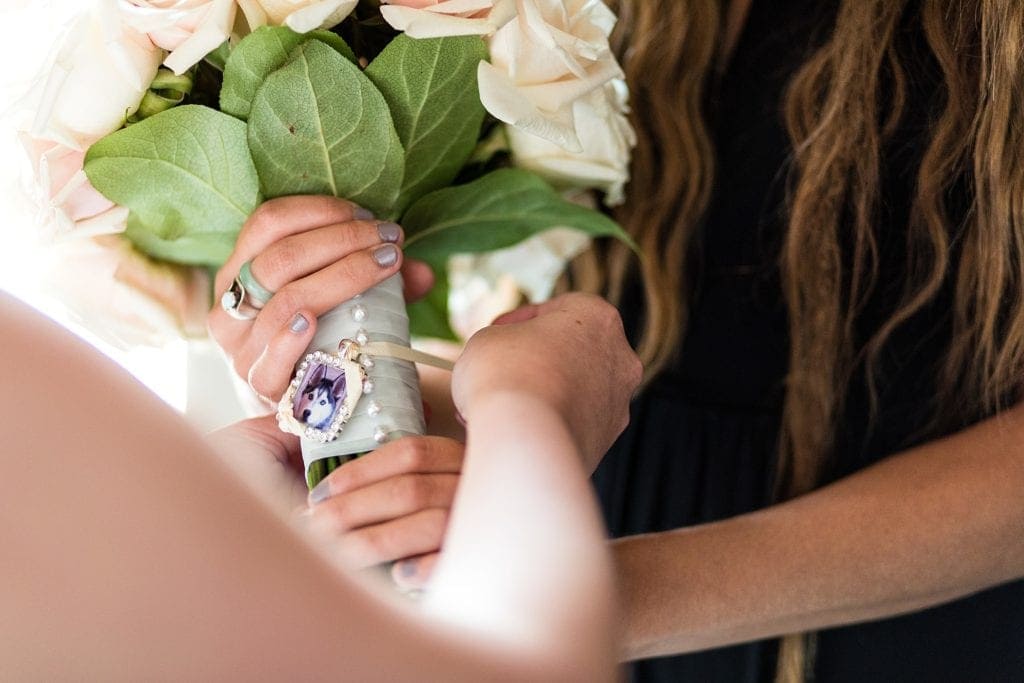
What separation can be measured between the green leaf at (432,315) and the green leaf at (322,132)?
0.62ft

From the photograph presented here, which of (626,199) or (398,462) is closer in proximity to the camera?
(398,462)

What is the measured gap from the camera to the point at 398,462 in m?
0.63

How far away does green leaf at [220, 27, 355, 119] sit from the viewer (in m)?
0.63

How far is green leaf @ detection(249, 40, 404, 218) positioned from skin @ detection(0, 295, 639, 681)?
0.30m

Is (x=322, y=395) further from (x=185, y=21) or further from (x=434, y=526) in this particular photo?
(x=185, y=21)

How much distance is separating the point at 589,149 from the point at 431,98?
0.14 m

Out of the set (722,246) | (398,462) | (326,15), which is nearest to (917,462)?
(722,246)

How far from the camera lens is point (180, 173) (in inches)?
26.5

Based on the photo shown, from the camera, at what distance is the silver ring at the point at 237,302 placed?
0.73 meters

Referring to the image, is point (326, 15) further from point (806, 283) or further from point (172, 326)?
point (806, 283)

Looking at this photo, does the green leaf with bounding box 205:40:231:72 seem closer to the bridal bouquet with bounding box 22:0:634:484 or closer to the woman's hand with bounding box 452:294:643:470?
the bridal bouquet with bounding box 22:0:634:484

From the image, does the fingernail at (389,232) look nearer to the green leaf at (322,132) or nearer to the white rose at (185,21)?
the green leaf at (322,132)

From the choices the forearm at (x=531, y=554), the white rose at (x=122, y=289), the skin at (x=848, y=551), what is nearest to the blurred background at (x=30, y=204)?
the white rose at (x=122, y=289)

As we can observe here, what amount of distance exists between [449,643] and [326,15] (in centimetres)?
38
